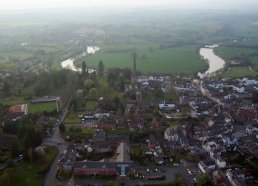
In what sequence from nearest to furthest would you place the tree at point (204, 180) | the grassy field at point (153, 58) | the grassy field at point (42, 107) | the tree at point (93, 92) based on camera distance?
the tree at point (204, 180), the grassy field at point (42, 107), the tree at point (93, 92), the grassy field at point (153, 58)

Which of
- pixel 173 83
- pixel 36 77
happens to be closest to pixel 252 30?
pixel 173 83

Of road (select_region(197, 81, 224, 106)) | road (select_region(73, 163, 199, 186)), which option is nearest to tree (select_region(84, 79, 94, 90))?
road (select_region(197, 81, 224, 106))

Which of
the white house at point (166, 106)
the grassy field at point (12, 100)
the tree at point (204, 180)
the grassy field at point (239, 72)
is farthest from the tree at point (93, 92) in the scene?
the grassy field at point (239, 72)

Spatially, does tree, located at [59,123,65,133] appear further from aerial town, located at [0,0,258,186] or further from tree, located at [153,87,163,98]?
tree, located at [153,87,163,98]

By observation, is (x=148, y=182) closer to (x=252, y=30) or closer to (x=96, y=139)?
(x=96, y=139)

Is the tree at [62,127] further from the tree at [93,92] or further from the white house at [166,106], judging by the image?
the white house at [166,106]

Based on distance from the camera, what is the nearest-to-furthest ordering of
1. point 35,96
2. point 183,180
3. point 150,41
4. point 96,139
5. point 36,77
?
point 183,180 → point 96,139 → point 35,96 → point 36,77 → point 150,41

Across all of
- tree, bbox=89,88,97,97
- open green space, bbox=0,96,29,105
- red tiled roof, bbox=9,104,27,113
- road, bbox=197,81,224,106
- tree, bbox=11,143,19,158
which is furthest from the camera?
tree, bbox=89,88,97,97
